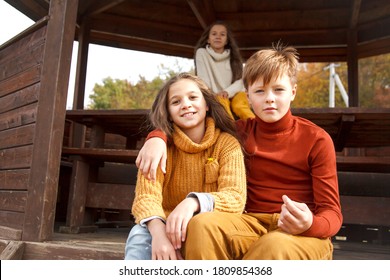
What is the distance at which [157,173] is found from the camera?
2.01m

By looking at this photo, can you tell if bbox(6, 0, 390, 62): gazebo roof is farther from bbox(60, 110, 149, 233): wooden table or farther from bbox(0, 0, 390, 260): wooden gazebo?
bbox(60, 110, 149, 233): wooden table

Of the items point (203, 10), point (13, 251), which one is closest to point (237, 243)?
point (13, 251)

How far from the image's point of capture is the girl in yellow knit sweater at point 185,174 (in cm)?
174

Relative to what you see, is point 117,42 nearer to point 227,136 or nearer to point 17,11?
point 17,11

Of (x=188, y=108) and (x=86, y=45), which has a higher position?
(x=86, y=45)

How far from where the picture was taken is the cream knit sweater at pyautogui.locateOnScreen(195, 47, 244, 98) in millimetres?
4336

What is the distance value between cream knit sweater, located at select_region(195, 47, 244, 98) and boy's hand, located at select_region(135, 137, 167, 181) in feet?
7.93

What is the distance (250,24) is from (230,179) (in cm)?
517

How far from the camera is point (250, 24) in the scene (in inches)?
262

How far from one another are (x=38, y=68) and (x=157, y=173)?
2063 mm

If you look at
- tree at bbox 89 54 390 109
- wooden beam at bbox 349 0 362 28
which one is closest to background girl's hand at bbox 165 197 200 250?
wooden beam at bbox 349 0 362 28

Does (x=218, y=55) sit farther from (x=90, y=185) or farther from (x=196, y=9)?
(x=90, y=185)

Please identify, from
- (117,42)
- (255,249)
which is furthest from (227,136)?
(117,42)
